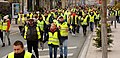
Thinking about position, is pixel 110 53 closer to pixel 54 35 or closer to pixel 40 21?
pixel 54 35

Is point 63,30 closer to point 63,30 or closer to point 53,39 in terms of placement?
point 63,30

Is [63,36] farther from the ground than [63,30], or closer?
closer

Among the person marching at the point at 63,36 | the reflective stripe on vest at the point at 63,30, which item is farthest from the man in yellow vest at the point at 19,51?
the reflective stripe on vest at the point at 63,30

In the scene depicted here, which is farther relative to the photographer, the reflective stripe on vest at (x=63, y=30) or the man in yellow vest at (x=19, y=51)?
the reflective stripe on vest at (x=63, y=30)

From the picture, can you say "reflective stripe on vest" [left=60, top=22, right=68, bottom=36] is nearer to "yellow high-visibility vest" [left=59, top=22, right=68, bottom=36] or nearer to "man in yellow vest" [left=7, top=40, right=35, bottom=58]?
"yellow high-visibility vest" [left=59, top=22, right=68, bottom=36]

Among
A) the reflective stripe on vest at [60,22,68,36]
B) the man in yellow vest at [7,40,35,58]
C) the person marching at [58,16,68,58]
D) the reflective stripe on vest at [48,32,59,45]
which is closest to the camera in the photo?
the man in yellow vest at [7,40,35,58]

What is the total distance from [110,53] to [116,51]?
0.84 metres

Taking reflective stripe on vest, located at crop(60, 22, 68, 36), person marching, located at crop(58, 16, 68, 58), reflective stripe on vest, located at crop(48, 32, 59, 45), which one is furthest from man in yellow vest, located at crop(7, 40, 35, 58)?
reflective stripe on vest, located at crop(60, 22, 68, 36)

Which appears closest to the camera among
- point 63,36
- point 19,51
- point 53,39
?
point 19,51

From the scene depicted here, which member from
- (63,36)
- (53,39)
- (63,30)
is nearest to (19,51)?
(53,39)

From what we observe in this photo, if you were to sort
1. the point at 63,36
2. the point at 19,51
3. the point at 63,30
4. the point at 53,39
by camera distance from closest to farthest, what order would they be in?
the point at 19,51 → the point at 53,39 → the point at 63,36 → the point at 63,30

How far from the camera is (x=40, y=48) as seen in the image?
18.5 metres

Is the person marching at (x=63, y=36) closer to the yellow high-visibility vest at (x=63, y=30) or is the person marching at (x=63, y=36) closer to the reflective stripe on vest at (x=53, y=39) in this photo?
the yellow high-visibility vest at (x=63, y=30)

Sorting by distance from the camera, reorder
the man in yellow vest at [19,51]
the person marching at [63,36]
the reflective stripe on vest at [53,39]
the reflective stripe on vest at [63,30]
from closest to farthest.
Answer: the man in yellow vest at [19,51] → the reflective stripe on vest at [53,39] → the person marching at [63,36] → the reflective stripe on vest at [63,30]
